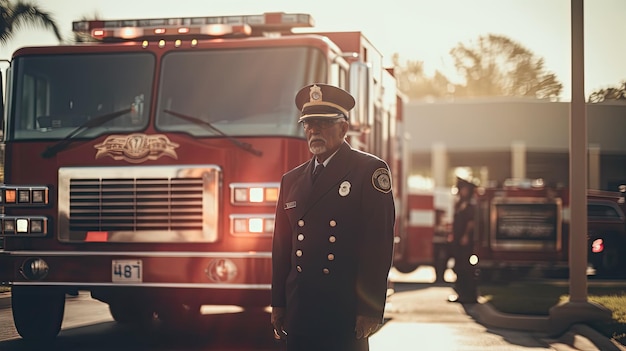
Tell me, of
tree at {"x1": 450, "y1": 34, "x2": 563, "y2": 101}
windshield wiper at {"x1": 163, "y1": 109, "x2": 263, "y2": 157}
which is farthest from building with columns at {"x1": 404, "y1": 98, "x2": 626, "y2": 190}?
windshield wiper at {"x1": 163, "y1": 109, "x2": 263, "y2": 157}

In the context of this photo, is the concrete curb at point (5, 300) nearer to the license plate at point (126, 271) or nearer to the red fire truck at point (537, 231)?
the license plate at point (126, 271)

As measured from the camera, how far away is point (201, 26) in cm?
1073

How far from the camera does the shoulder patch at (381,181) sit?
17.9 ft

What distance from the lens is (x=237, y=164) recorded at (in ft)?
33.0

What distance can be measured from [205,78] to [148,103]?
0.56m

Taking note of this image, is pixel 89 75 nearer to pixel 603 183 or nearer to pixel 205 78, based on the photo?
pixel 205 78

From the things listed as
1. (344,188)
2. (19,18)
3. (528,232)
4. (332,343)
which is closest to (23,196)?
(344,188)

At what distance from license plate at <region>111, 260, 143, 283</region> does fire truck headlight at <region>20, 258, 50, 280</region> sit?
618mm

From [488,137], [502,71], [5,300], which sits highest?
Answer: [502,71]

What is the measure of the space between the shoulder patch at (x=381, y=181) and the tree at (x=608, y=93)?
294 inches

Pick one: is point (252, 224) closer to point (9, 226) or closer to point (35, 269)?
point (35, 269)

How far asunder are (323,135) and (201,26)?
5.39 metres

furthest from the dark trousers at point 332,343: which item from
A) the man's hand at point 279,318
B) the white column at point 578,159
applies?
the white column at point 578,159

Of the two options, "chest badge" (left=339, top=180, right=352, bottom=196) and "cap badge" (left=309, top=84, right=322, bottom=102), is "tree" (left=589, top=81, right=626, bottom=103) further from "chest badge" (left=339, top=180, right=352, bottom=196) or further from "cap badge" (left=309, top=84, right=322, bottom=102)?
"chest badge" (left=339, top=180, right=352, bottom=196)
